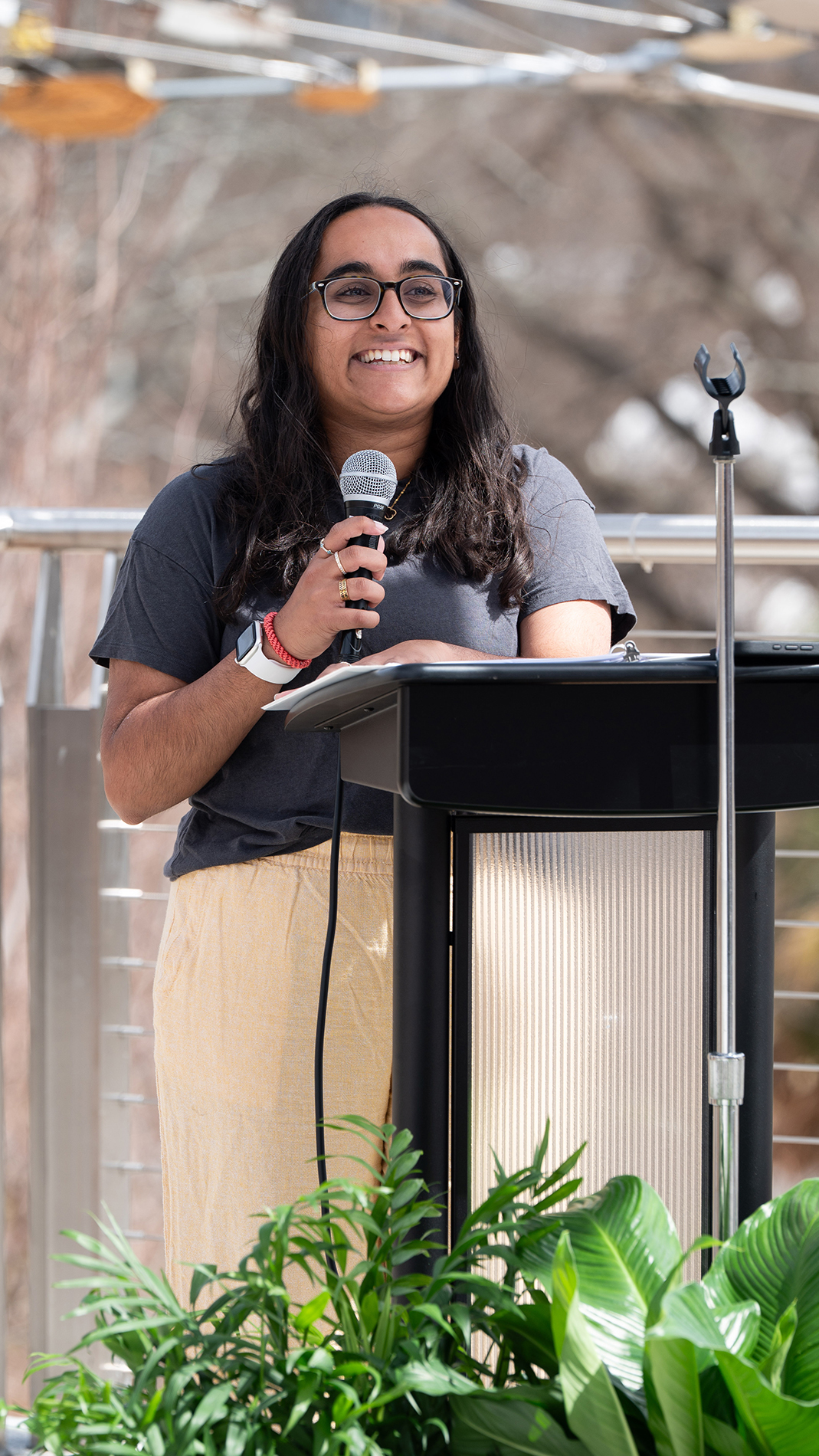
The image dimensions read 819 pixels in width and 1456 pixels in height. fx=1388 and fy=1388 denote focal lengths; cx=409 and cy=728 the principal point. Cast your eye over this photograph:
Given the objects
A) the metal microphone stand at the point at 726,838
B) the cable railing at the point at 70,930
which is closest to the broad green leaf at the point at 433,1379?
the metal microphone stand at the point at 726,838

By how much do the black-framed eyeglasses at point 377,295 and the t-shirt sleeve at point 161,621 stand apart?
30 centimetres

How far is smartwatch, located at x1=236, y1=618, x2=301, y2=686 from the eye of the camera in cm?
117

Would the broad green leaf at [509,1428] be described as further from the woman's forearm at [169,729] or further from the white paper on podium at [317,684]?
the woman's forearm at [169,729]

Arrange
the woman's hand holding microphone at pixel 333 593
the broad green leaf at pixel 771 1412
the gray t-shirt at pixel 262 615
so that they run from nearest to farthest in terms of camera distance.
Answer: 1. the broad green leaf at pixel 771 1412
2. the woman's hand holding microphone at pixel 333 593
3. the gray t-shirt at pixel 262 615

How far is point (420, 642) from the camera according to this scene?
1.16 m

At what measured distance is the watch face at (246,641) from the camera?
46.1 inches

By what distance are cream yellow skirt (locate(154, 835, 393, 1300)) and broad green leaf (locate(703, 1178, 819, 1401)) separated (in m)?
0.44

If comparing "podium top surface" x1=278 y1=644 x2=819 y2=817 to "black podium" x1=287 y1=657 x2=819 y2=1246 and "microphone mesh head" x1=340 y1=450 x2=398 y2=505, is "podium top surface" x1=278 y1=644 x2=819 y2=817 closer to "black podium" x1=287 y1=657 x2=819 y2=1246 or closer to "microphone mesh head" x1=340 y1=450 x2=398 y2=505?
"black podium" x1=287 y1=657 x2=819 y2=1246

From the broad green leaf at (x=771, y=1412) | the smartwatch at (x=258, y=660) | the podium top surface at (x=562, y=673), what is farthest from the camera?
the smartwatch at (x=258, y=660)

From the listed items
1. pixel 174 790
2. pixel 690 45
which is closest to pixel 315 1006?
pixel 174 790

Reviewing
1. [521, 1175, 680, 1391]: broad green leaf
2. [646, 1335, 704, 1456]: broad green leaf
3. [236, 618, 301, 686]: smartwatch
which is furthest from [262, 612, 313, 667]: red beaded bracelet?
[646, 1335, 704, 1456]: broad green leaf

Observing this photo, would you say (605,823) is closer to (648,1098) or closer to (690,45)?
(648,1098)

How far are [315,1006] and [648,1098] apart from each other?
1.34ft

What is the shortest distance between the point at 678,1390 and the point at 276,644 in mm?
646
